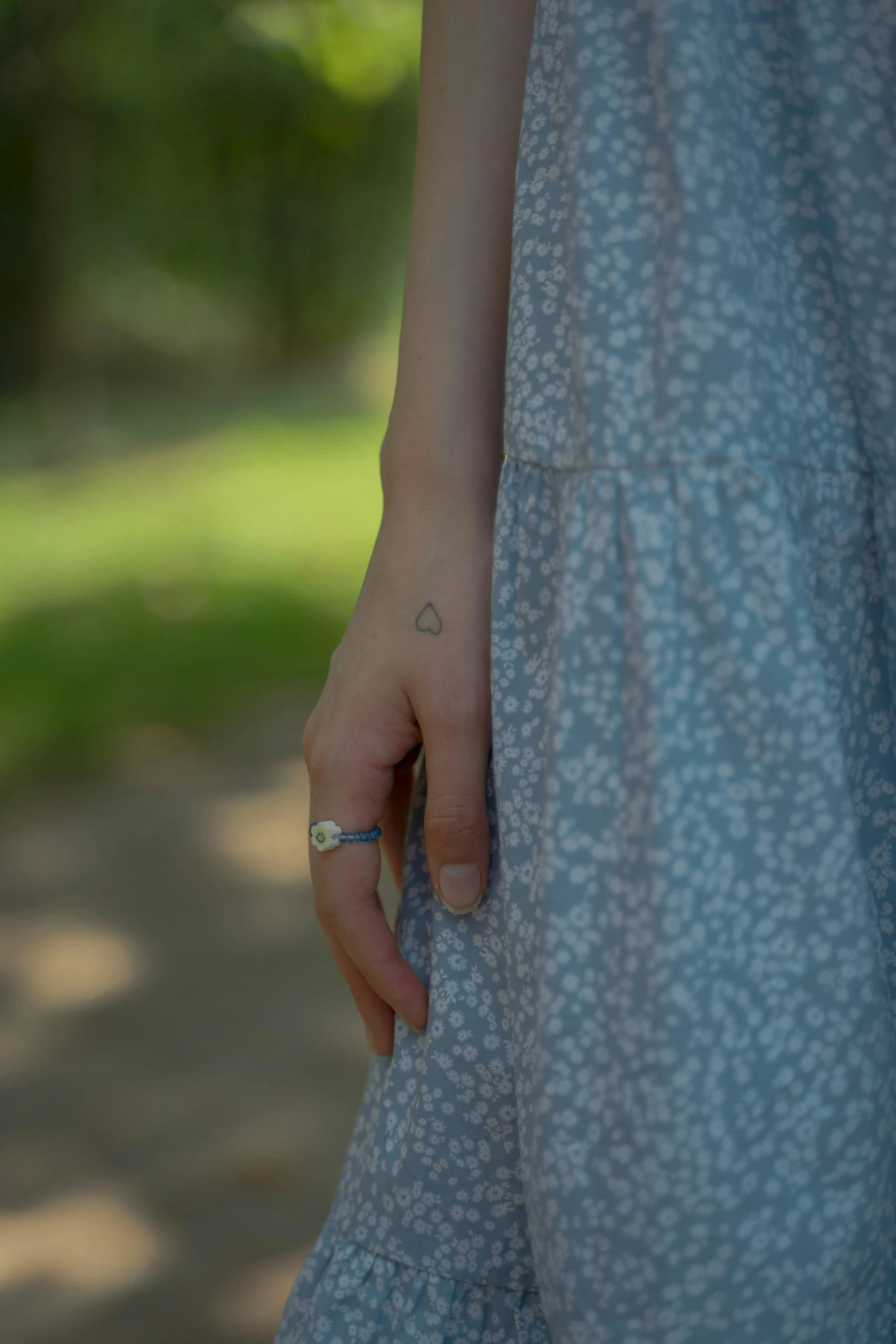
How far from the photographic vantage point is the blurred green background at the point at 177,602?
5.90ft

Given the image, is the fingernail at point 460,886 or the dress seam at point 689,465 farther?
the fingernail at point 460,886

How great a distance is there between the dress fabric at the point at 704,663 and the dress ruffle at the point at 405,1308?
0.12m

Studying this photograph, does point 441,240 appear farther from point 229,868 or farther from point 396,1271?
point 229,868

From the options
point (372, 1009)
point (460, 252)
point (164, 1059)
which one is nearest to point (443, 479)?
point (460, 252)

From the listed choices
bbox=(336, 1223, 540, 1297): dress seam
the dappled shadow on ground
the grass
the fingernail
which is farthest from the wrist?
the grass

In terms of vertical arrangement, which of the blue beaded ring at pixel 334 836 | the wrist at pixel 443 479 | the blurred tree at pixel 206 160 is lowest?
the blue beaded ring at pixel 334 836

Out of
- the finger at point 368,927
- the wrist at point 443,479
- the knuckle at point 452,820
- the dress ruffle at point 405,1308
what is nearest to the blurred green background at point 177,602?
the dress ruffle at point 405,1308

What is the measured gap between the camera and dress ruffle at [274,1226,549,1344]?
754mm

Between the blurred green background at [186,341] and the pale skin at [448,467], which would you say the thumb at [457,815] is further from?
the blurred green background at [186,341]

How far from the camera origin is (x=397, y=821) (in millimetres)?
925

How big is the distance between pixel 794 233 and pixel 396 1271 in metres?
0.67

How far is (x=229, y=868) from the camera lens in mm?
2732

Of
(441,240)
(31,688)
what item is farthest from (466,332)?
(31,688)

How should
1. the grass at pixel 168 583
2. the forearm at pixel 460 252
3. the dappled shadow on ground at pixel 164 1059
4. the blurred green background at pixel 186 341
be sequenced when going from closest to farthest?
the forearm at pixel 460 252
the dappled shadow on ground at pixel 164 1059
the grass at pixel 168 583
the blurred green background at pixel 186 341
